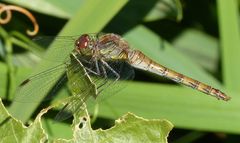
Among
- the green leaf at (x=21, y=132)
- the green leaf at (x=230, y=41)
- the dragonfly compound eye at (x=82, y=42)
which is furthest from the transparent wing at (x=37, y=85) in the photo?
the green leaf at (x=230, y=41)

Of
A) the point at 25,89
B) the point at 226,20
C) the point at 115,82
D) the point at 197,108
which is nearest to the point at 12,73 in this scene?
the point at 25,89

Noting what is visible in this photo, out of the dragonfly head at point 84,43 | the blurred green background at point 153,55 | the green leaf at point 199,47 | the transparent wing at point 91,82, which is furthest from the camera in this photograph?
the green leaf at point 199,47

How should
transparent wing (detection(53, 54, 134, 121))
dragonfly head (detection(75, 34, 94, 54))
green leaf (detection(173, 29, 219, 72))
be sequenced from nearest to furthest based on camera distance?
transparent wing (detection(53, 54, 134, 121))
dragonfly head (detection(75, 34, 94, 54))
green leaf (detection(173, 29, 219, 72))

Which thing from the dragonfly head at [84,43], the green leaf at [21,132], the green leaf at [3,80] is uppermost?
the dragonfly head at [84,43]

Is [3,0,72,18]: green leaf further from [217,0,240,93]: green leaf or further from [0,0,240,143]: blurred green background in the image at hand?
[217,0,240,93]: green leaf

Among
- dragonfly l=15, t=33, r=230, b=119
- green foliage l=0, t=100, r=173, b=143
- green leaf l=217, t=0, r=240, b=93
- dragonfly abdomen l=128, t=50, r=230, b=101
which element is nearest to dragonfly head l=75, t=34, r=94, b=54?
dragonfly l=15, t=33, r=230, b=119

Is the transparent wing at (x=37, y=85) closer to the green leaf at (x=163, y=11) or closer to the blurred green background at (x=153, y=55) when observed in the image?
the blurred green background at (x=153, y=55)

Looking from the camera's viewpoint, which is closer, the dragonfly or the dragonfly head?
the dragonfly

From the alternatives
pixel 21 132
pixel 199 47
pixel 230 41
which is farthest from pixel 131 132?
pixel 199 47
